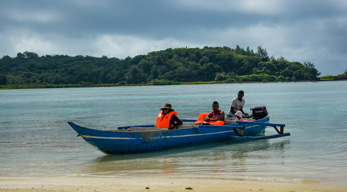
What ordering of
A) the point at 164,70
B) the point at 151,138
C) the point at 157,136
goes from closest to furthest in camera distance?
the point at 151,138
the point at 157,136
the point at 164,70

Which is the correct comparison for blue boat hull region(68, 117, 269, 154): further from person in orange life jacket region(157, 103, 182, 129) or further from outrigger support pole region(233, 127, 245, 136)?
person in orange life jacket region(157, 103, 182, 129)

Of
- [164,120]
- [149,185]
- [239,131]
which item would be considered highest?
[164,120]

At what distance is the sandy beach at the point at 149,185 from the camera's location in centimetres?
758

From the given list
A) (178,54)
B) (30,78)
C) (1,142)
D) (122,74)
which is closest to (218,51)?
(178,54)

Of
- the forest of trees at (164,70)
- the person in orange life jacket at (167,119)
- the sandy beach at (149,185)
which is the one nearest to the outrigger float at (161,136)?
the person in orange life jacket at (167,119)

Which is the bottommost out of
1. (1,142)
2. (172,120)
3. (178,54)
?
(1,142)

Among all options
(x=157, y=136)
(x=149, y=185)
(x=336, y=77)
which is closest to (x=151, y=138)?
(x=157, y=136)

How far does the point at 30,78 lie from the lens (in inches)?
5221

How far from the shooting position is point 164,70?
143 metres

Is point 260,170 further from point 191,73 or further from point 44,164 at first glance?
point 191,73

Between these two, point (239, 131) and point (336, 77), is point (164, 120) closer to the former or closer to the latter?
point (239, 131)

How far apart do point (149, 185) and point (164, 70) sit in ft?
445

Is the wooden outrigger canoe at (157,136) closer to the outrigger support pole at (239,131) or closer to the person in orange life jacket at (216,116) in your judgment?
the outrigger support pole at (239,131)

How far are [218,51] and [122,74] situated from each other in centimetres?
3849
